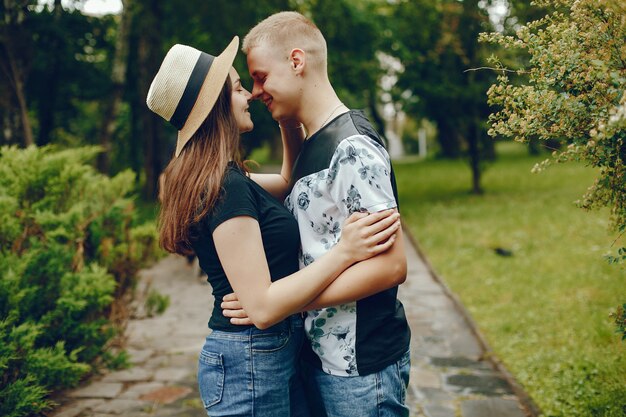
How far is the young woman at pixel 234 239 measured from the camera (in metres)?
2.18

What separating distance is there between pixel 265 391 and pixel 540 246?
8926 mm

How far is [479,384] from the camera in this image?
5.29m

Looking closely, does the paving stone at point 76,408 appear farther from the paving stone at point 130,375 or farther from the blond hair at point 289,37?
the blond hair at point 289,37

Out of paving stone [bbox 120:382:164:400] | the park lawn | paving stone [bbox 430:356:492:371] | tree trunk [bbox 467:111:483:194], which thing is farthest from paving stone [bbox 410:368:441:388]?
tree trunk [bbox 467:111:483:194]

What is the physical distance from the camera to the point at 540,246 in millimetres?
10422

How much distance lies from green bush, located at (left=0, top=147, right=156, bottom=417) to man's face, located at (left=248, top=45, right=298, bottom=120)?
2.38 metres

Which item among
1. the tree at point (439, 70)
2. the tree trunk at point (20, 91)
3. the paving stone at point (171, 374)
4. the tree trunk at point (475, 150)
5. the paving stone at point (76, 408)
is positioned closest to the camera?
the paving stone at point (76, 408)

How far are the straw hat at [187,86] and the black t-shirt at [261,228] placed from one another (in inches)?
8.9

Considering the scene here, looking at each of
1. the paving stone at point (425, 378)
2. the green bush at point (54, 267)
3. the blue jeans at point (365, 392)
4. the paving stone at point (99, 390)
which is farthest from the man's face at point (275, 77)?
the paving stone at point (99, 390)

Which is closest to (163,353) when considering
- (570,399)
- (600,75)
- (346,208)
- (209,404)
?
(570,399)

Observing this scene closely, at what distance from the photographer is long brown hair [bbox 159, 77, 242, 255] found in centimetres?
227

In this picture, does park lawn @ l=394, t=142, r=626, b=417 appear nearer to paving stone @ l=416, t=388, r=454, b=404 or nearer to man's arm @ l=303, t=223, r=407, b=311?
paving stone @ l=416, t=388, r=454, b=404

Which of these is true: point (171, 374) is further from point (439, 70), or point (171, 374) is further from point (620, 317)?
point (439, 70)

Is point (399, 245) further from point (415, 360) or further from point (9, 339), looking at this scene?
point (415, 360)
